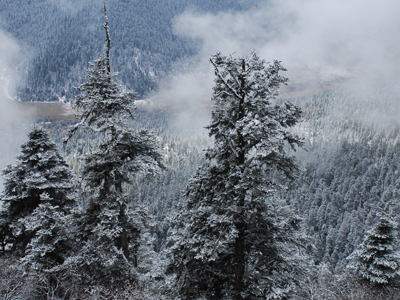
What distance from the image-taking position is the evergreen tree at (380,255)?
53.0 feet

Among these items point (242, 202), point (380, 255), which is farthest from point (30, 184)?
point (380, 255)

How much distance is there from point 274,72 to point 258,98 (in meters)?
1.20

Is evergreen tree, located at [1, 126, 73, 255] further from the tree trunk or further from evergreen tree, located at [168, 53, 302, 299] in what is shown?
the tree trunk

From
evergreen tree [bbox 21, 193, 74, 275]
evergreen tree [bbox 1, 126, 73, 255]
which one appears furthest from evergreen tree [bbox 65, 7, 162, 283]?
evergreen tree [bbox 1, 126, 73, 255]

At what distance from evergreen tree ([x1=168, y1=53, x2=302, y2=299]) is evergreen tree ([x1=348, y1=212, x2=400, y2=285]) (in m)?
11.3

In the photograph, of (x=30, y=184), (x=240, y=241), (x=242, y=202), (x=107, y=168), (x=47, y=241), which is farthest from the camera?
(x=30, y=184)

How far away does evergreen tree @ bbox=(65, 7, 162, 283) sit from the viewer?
34.7ft

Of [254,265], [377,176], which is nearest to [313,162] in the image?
[377,176]

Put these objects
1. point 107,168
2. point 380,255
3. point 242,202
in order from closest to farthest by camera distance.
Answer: point 242,202 → point 107,168 → point 380,255

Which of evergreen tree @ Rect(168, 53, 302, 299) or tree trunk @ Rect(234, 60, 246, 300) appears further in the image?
tree trunk @ Rect(234, 60, 246, 300)

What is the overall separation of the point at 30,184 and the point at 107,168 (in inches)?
287

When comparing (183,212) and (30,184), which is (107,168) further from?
(30,184)

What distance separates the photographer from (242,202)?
8469mm

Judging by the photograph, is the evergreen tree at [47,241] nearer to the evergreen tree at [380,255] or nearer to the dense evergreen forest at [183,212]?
the dense evergreen forest at [183,212]
